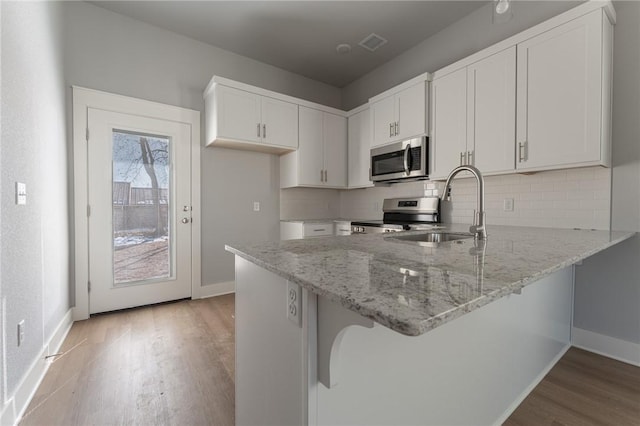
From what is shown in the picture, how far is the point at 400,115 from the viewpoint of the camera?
10.1 feet

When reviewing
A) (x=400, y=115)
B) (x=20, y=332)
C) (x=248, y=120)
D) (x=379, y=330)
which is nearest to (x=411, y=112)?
(x=400, y=115)

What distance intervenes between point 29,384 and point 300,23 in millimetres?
3464

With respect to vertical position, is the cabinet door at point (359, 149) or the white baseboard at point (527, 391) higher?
the cabinet door at point (359, 149)

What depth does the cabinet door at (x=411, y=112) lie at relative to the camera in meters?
2.85

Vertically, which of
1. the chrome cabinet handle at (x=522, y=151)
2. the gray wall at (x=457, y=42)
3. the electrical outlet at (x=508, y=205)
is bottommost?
the electrical outlet at (x=508, y=205)

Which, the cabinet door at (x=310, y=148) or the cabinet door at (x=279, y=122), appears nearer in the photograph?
the cabinet door at (x=279, y=122)

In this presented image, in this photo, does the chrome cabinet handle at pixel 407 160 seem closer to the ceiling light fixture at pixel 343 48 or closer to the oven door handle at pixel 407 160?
the oven door handle at pixel 407 160

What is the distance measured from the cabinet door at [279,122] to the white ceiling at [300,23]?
0.69m

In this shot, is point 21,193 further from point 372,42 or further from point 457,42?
point 457,42

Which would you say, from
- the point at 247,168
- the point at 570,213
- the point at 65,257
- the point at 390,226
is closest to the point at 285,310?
the point at 390,226

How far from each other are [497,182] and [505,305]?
1536mm

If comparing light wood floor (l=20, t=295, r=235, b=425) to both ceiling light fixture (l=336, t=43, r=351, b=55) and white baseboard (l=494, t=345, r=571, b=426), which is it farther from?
ceiling light fixture (l=336, t=43, r=351, b=55)

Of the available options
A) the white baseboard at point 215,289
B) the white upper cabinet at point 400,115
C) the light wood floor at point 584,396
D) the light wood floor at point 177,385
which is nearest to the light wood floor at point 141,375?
the light wood floor at point 177,385

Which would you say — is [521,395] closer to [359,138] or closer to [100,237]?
[359,138]
